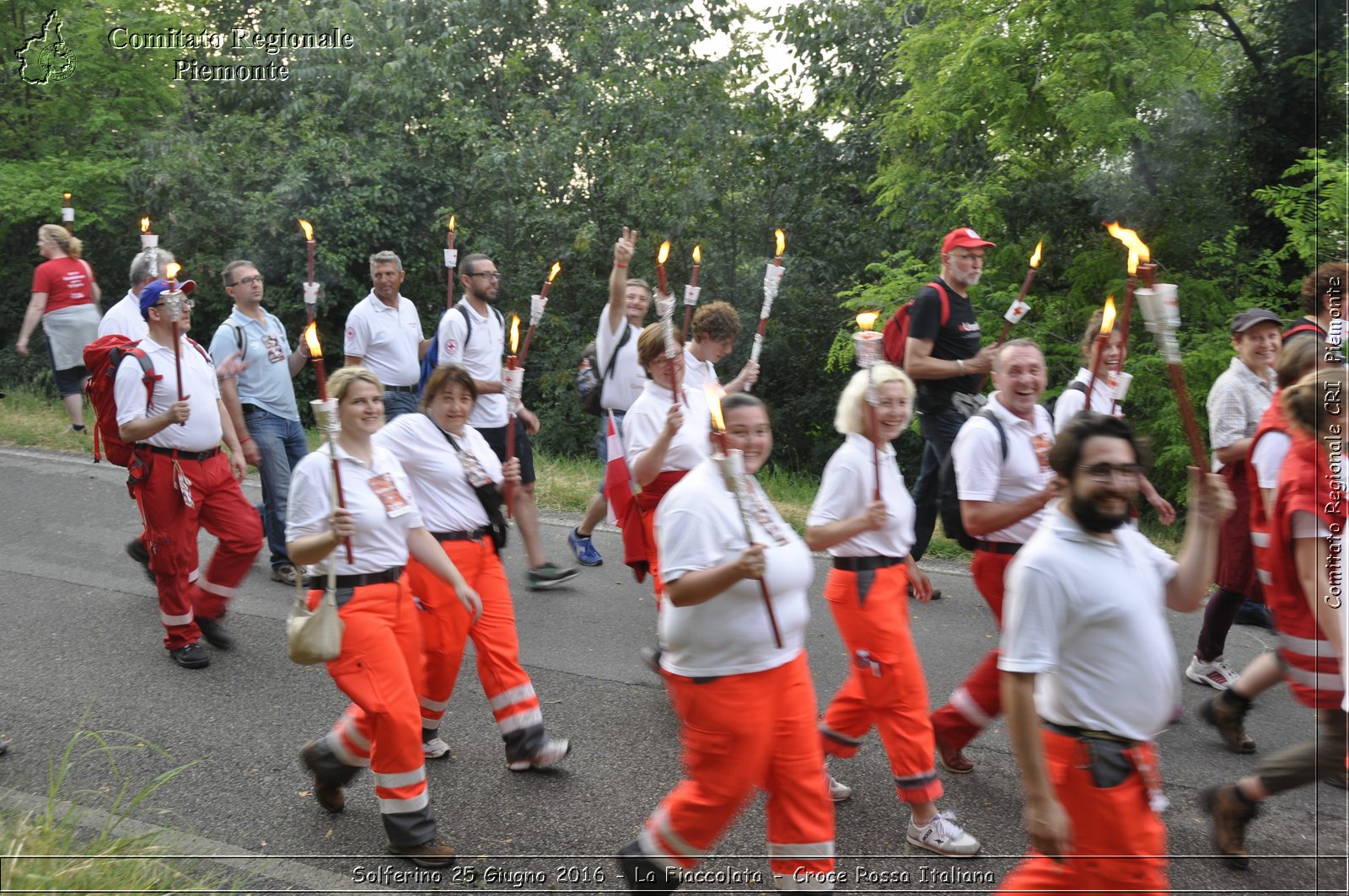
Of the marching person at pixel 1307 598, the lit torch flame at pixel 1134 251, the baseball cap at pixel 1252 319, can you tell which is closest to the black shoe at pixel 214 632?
the marching person at pixel 1307 598

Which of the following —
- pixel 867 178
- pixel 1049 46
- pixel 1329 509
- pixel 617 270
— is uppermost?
pixel 1049 46

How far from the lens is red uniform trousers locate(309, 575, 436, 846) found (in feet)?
13.5

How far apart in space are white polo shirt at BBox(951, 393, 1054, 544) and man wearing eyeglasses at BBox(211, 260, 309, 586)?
4276 millimetres

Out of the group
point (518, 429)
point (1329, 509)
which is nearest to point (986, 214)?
point (518, 429)

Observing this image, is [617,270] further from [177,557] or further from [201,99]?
[201,99]

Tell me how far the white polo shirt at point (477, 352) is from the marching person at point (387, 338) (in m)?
0.57

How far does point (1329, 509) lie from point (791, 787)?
2034 mm

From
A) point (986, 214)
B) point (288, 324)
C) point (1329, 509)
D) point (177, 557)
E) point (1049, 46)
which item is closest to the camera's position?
point (1329, 509)

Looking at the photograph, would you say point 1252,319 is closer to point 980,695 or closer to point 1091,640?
point 980,695

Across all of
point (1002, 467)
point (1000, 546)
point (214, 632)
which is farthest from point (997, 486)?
point (214, 632)

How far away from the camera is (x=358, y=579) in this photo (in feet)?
14.2

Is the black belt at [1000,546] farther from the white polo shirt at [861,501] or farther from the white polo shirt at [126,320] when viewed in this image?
the white polo shirt at [126,320]

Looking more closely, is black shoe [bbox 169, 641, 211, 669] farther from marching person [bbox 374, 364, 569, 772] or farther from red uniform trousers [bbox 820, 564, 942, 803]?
red uniform trousers [bbox 820, 564, 942, 803]

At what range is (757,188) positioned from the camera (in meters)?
16.2
